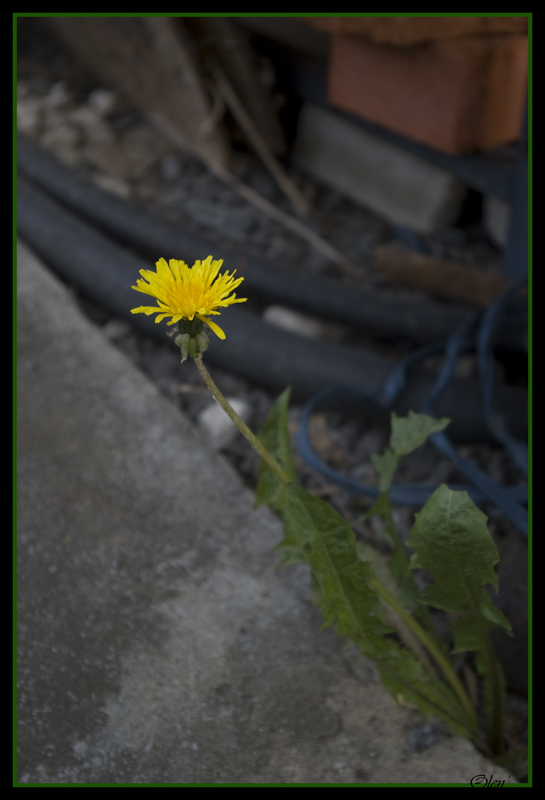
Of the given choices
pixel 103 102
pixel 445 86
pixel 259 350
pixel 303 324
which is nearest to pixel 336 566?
pixel 259 350

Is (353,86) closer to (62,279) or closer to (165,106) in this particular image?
(165,106)

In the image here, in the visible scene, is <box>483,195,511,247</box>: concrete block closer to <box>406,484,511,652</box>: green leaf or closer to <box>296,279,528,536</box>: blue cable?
<box>296,279,528,536</box>: blue cable

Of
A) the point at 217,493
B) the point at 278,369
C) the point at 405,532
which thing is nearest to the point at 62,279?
the point at 278,369

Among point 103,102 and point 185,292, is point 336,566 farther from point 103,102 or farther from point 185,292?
point 103,102

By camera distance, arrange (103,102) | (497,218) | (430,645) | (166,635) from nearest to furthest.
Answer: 1. (430,645)
2. (166,635)
3. (497,218)
4. (103,102)

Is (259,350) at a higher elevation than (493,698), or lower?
higher

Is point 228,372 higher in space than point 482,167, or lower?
lower

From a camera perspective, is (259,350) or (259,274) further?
(259,274)
